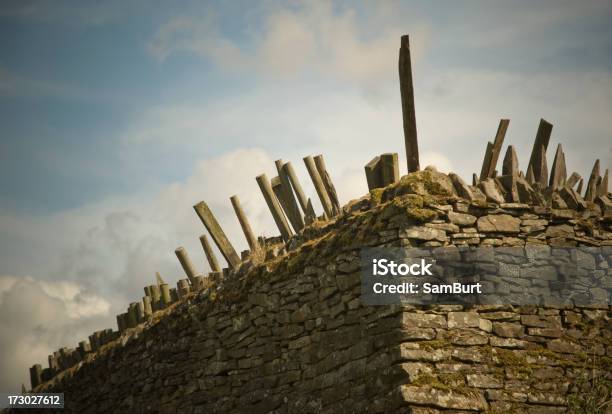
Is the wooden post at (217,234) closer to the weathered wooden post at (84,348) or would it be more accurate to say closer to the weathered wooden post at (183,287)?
the weathered wooden post at (183,287)

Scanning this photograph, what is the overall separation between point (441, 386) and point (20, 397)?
1099cm

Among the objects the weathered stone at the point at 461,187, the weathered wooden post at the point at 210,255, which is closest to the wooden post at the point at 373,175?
the weathered stone at the point at 461,187

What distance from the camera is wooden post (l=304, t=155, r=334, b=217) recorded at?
10648mm

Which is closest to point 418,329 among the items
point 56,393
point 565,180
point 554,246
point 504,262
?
point 504,262

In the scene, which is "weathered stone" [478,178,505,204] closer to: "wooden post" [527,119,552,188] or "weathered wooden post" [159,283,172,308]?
"wooden post" [527,119,552,188]

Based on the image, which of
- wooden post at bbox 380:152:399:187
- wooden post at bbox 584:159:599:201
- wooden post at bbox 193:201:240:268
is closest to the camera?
wooden post at bbox 380:152:399:187

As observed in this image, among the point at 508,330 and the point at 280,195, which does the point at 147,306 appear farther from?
the point at 508,330

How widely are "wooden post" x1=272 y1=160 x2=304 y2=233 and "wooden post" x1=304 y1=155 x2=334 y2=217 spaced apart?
527 mm

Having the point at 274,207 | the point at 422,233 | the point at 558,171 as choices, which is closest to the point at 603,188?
the point at 558,171

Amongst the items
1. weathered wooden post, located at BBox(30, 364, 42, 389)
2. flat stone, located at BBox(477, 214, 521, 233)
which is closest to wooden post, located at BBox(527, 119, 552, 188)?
flat stone, located at BBox(477, 214, 521, 233)

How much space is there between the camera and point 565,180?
10336 millimetres

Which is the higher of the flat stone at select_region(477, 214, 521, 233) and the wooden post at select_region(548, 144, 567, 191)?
the wooden post at select_region(548, 144, 567, 191)

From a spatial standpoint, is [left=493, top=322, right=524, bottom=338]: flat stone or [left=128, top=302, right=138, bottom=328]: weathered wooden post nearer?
[left=493, top=322, right=524, bottom=338]: flat stone

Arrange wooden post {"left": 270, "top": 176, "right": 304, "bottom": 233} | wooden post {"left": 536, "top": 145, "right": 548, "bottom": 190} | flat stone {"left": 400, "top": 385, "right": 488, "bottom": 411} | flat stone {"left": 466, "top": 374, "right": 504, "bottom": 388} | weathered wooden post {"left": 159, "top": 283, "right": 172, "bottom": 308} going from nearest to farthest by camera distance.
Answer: flat stone {"left": 400, "top": 385, "right": 488, "bottom": 411}
flat stone {"left": 466, "top": 374, "right": 504, "bottom": 388}
wooden post {"left": 536, "top": 145, "right": 548, "bottom": 190}
wooden post {"left": 270, "top": 176, "right": 304, "bottom": 233}
weathered wooden post {"left": 159, "top": 283, "right": 172, "bottom": 308}
